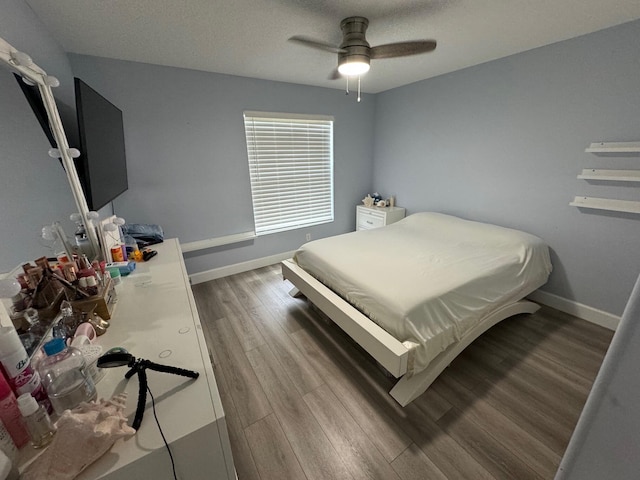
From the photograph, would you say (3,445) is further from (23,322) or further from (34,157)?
(34,157)

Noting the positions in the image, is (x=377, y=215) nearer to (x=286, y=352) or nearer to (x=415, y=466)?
(x=286, y=352)

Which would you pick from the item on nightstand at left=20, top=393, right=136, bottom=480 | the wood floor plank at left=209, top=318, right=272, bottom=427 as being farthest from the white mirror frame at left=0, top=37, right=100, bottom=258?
the wood floor plank at left=209, top=318, right=272, bottom=427

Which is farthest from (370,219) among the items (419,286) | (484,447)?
(484,447)

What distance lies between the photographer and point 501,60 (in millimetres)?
2400

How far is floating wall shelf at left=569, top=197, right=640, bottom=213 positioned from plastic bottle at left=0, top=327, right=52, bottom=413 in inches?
128

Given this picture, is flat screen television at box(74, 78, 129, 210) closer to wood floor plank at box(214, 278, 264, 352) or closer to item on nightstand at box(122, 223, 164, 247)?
item on nightstand at box(122, 223, 164, 247)

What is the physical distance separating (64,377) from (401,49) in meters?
2.25

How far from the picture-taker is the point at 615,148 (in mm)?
1879

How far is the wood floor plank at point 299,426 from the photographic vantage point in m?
1.22

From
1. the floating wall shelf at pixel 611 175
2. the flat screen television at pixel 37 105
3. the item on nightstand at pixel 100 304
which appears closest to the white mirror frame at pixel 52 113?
the flat screen television at pixel 37 105

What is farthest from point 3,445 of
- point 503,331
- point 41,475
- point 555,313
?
point 555,313

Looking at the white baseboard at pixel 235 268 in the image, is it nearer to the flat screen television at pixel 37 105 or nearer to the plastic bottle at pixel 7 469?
the flat screen television at pixel 37 105

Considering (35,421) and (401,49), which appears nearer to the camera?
(35,421)

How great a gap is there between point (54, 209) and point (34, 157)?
0.72ft
